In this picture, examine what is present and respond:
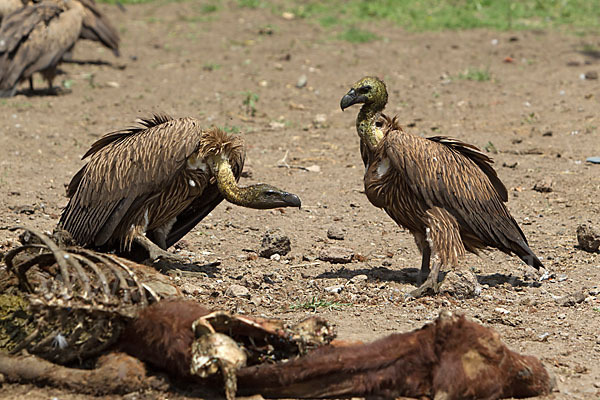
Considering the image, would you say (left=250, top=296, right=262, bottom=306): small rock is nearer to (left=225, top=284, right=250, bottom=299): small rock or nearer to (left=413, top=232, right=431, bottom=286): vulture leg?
(left=225, top=284, right=250, bottom=299): small rock

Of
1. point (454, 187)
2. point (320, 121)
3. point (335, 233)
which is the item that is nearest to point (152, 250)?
point (335, 233)

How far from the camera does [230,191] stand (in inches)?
240

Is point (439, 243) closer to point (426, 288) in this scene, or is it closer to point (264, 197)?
point (426, 288)

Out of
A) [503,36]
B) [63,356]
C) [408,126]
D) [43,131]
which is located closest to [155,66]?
[43,131]

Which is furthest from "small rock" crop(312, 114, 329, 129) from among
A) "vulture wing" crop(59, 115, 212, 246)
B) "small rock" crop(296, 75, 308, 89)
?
"vulture wing" crop(59, 115, 212, 246)

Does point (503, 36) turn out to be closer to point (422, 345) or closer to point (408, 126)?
point (408, 126)

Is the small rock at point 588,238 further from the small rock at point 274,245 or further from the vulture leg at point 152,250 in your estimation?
the vulture leg at point 152,250

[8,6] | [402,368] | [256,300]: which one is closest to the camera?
[402,368]

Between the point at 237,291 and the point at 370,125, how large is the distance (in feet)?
5.50

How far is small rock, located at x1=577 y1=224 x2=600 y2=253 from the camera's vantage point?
21.6 ft

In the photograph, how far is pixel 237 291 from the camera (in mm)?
5559

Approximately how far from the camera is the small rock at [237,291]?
553cm

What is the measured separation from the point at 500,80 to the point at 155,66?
17.1 feet

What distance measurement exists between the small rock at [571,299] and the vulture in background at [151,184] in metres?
1.88
